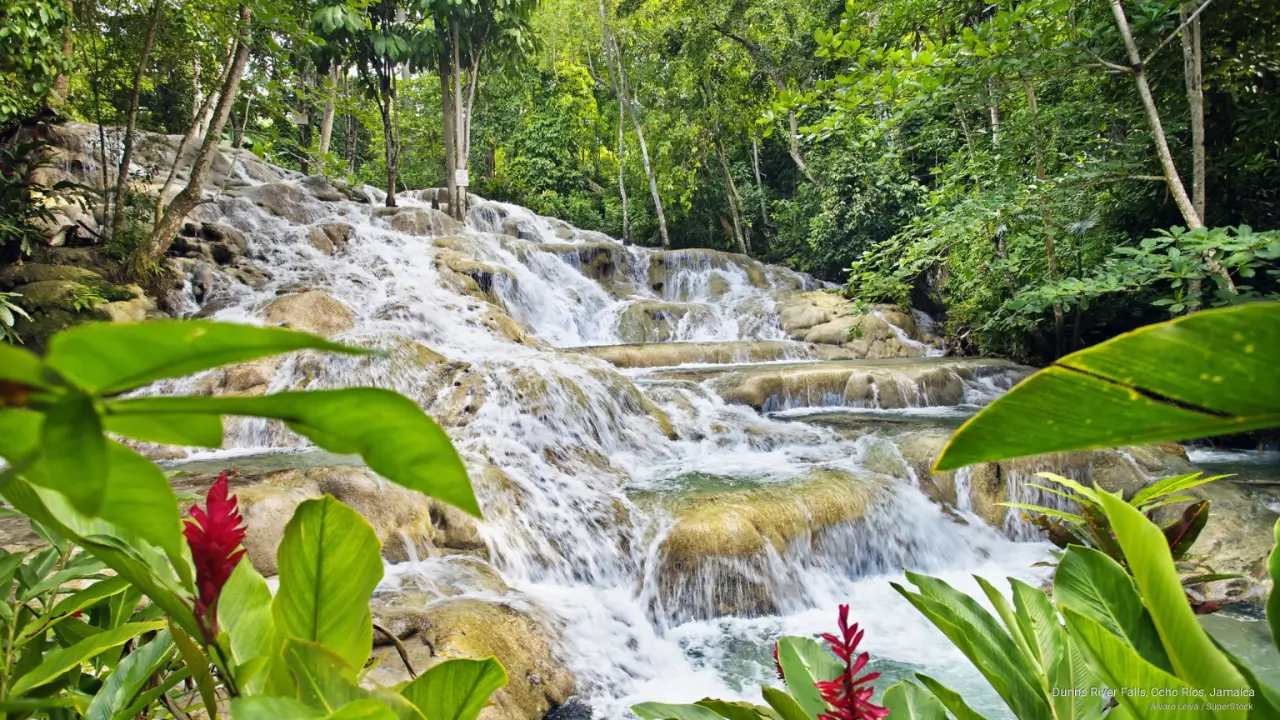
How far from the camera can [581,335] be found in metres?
13.3

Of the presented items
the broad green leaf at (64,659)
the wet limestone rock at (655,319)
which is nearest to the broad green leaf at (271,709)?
the broad green leaf at (64,659)

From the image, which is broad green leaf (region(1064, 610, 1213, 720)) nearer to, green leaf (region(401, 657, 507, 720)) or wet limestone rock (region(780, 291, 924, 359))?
green leaf (region(401, 657, 507, 720))

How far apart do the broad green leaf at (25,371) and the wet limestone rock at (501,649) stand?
10.0ft

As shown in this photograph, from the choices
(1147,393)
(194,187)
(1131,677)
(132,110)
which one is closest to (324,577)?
(1147,393)

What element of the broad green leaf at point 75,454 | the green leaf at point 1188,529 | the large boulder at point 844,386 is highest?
the broad green leaf at point 75,454

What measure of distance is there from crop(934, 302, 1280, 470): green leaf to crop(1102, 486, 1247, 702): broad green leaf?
255 mm

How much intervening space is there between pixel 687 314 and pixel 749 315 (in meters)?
1.37

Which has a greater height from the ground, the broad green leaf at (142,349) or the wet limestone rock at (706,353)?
the broad green leaf at (142,349)

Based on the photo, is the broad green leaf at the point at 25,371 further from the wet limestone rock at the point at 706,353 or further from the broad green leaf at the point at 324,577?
the wet limestone rock at the point at 706,353

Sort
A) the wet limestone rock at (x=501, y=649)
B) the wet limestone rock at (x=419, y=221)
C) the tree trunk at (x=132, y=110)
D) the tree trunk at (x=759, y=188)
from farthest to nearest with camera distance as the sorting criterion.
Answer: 1. the tree trunk at (x=759, y=188)
2. the wet limestone rock at (x=419, y=221)
3. the tree trunk at (x=132, y=110)
4. the wet limestone rock at (x=501, y=649)

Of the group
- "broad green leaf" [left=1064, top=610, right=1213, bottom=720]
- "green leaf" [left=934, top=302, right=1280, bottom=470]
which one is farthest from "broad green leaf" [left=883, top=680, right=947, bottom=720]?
"green leaf" [left=934, top=302, right=1280, bottom=470]

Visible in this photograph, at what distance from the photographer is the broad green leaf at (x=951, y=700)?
2.13 ft

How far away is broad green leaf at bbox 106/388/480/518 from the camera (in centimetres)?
28

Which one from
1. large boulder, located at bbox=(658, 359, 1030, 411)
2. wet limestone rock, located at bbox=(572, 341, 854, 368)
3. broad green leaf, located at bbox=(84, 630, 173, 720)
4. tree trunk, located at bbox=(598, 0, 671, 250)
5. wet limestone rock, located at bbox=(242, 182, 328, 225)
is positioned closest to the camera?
broad green leaf, located at bbox=(84, 630, 173, 720)
